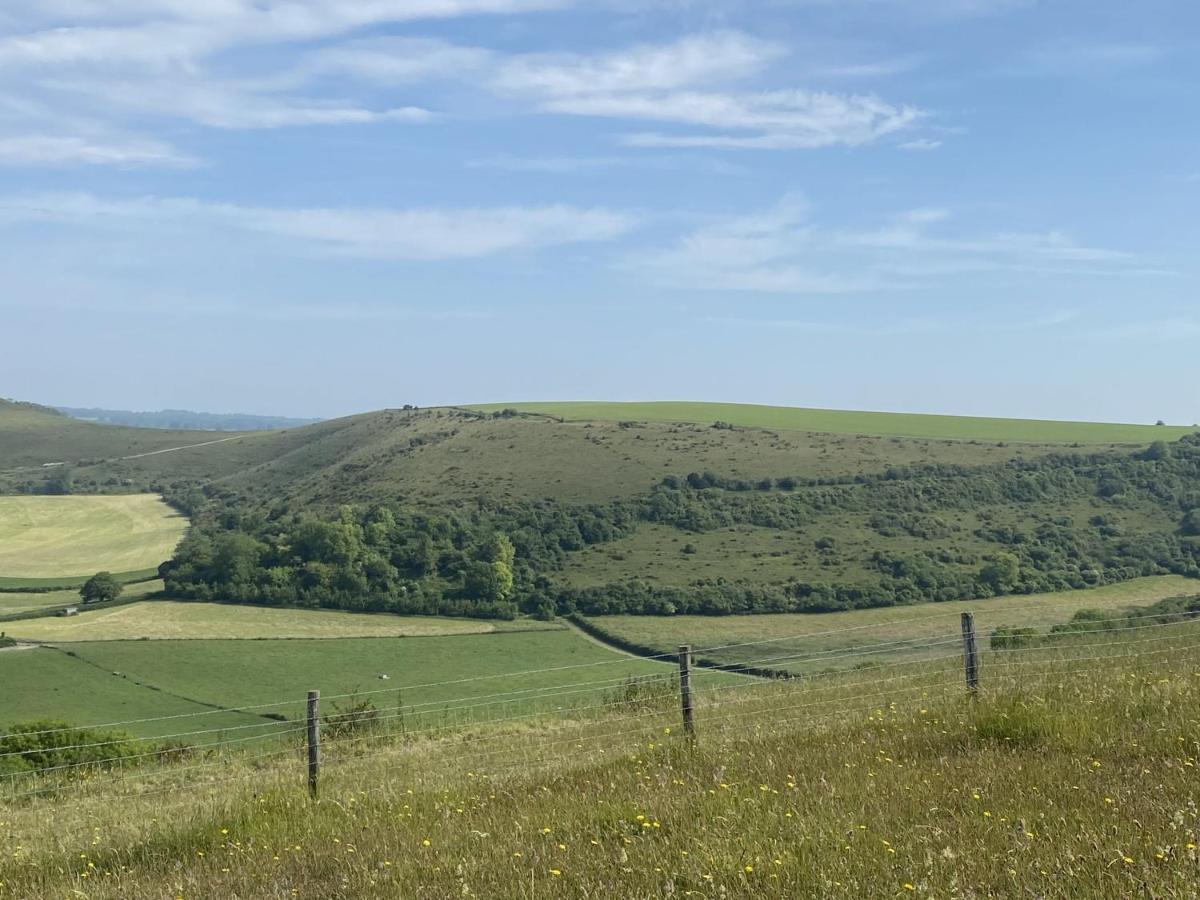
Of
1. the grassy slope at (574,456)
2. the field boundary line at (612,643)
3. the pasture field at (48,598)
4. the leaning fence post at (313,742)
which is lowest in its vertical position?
the field boundary line at (612,643)

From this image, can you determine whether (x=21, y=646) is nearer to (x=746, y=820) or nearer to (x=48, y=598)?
(x=48, y=598)

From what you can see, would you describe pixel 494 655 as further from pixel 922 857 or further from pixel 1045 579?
pixel 922 857

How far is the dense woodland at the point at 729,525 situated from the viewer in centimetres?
9512

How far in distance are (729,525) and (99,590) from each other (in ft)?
216

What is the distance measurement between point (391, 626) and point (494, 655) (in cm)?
1645

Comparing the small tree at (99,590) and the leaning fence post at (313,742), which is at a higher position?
the leaning fence post at (313,742)

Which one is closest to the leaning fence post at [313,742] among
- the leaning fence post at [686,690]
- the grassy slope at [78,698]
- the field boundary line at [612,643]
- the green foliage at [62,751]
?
the leaning fence post at [686,690]

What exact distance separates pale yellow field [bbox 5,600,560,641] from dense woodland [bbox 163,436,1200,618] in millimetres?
4278

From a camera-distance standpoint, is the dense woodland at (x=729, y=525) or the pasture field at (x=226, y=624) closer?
the pasture field at (x=226, y=624)

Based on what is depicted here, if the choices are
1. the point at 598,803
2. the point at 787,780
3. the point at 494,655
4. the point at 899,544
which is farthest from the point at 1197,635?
the point at 899,544

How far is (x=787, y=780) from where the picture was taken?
871cm

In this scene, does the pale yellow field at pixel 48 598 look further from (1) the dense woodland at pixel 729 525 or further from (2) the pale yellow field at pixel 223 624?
(2) the pale yellow field at pixel 223 624

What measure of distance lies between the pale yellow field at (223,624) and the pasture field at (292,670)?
10.5 ft

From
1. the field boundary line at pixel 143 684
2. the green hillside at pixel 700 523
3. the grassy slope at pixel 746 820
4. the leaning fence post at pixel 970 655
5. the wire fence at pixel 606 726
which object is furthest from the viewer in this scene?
the green hillside at pixel 700 523
